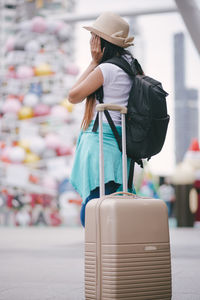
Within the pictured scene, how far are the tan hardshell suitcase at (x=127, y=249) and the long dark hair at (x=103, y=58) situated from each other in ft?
1.63

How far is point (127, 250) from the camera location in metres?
Result: 2.08

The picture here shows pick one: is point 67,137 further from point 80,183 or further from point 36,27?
point 80,183

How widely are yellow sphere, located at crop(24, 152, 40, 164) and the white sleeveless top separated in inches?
253

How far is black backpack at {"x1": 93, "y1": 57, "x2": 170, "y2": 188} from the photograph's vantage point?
239cm

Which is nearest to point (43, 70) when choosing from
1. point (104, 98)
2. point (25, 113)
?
point (25, 113)

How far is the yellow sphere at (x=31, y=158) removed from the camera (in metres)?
8.89

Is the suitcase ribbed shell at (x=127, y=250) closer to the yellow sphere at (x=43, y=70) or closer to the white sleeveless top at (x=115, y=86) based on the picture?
the white sleeveless top at (x=115, y=86)

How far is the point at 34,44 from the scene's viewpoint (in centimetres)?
951

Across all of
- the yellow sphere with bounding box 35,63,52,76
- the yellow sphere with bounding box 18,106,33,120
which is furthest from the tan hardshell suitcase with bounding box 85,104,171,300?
the yellow sphere with bounding box 35,63,52,76

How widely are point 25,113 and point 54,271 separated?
579 centimetres

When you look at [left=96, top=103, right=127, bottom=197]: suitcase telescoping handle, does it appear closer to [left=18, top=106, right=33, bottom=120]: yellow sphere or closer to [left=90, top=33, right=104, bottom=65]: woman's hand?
[left=90, top=33, right=104, bottom=65]: woman's hand

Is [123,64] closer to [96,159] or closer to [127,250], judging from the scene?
[96,159]

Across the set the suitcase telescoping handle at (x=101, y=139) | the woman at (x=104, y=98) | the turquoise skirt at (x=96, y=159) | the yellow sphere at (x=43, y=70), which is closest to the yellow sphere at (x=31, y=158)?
the yellow sphere at (x=43, y=70)

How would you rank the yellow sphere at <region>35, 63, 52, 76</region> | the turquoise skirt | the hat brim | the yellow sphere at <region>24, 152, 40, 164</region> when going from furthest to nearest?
the yellow sphere at <region>35, 63, 52, 76</region> < the yellow sphere at <region>24, 152, 40, 164</region> < the hat brim < the turquoise skirt
